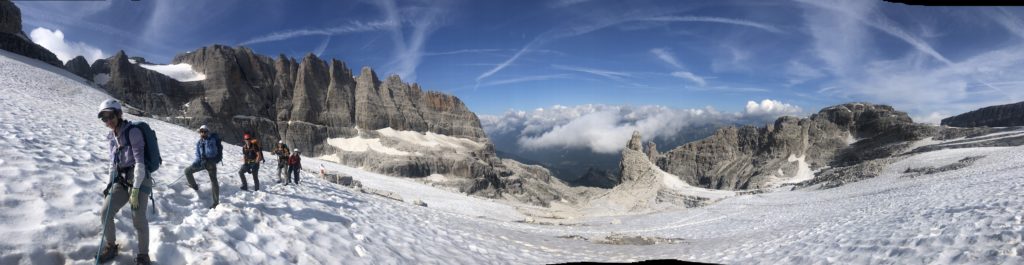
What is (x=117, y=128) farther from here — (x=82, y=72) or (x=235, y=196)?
(x=82, y=72)

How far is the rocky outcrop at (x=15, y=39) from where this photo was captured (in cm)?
6373

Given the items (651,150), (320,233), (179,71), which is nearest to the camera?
(320,233)

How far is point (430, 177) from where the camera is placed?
9900cm

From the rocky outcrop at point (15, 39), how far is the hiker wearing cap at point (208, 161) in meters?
84.6

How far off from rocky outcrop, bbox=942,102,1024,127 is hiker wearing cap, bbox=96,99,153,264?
483 feet

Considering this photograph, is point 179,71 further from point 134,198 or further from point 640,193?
point 134,198

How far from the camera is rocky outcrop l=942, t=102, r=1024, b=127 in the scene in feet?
330

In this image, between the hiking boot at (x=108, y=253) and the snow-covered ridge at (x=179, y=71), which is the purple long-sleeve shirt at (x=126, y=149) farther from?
the snow-covered ridge at (x=179, y=71)

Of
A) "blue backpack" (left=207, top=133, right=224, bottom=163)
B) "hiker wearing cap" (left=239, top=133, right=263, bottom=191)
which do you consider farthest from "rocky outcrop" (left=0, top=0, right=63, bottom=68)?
"blue backpack" (left=207, top=133, right=224, bottom=163)

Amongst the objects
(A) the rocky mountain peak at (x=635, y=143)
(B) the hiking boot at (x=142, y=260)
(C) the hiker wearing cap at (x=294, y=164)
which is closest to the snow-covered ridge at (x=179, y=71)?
(A) the rocky mountain peak at (x=635, y=143)

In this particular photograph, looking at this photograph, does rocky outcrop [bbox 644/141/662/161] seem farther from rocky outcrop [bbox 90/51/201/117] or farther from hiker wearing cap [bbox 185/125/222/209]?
rocky outcrop [bbox 90/51/201/117]

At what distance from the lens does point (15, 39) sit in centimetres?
6444

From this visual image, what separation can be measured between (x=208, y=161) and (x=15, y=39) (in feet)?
286

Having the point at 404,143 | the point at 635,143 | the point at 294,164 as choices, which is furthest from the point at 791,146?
the point at 294,164
